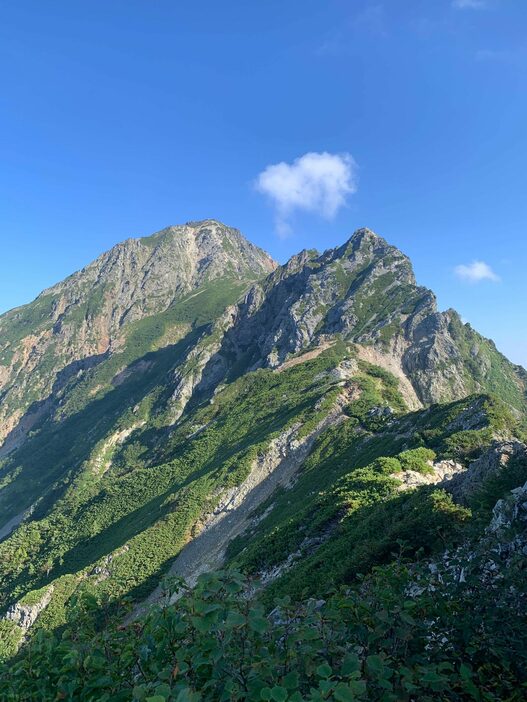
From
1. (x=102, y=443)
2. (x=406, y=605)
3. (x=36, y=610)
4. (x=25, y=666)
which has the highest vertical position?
(x=406, y=605)

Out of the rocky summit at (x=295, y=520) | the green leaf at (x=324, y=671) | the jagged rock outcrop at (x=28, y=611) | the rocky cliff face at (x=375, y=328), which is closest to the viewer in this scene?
the green leaf at (x=324, y=671)

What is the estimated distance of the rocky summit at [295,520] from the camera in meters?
4.49

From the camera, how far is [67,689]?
4.88 metres

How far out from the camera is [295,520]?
36250 millimetres

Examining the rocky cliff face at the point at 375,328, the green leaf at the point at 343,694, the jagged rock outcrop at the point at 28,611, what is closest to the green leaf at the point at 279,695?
the green leaf at the point at 343,694

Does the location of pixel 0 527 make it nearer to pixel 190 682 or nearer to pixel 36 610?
pixel 36 610

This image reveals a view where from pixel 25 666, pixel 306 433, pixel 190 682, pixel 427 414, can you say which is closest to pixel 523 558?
pixel 190 682

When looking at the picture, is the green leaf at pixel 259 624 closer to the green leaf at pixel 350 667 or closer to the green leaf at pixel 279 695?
the green leaf at pixel 279 695

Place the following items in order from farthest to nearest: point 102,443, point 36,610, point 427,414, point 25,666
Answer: point 102,443 < point 36,610 < point 427,414 < point 25,666

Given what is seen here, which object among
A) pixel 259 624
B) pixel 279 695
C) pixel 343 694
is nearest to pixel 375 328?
pixel 259 624

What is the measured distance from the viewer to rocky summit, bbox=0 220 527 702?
4.49m

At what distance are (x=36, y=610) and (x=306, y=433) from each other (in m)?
49.7

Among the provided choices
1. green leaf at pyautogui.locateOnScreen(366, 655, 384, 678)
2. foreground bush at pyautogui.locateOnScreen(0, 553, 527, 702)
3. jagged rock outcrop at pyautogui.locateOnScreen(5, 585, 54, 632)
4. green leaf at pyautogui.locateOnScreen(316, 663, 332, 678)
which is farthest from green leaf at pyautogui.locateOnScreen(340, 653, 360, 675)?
jagged rock outcrop at pyautogui.locateOnScreen(5, 585, 54, 632)

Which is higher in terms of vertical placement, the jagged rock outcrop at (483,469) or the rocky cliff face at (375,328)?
the rocky cliff face at (375,328)
